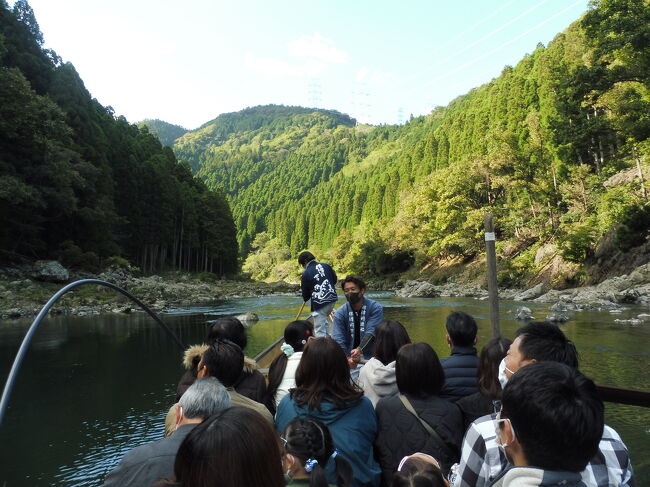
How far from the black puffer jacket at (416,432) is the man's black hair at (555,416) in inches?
57.3

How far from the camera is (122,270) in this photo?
32.4 metres

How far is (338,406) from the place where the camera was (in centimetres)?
287

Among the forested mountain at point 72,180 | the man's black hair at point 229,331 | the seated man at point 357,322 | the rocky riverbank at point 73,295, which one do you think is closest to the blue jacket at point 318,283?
the seated man at point 357,322

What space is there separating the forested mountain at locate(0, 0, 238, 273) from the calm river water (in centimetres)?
1059

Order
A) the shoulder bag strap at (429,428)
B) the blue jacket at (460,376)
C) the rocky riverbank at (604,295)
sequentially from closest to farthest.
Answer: the shoulder bag strap at (429,428)
the blue jacket at (460,376)
the rocky riverbank at (604,295)

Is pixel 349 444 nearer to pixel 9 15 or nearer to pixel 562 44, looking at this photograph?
pixel 9 15

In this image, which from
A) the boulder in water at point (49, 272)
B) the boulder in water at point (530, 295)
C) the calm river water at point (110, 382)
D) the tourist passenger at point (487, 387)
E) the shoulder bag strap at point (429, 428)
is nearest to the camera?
the shoulder bag strap at point (429, 428)

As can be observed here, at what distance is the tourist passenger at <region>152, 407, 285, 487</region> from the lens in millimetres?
1284

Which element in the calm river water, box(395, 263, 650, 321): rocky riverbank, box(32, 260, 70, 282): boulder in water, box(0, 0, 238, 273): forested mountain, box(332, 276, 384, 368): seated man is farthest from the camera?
box(32, 260, 70, 282): boulder in water

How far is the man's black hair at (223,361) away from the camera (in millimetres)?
3422

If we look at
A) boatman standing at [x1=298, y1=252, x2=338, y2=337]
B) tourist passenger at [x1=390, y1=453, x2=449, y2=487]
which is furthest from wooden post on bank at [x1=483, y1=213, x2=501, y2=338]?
tourist passenger at [x1=390, y1=453, x2=449, y2=487]

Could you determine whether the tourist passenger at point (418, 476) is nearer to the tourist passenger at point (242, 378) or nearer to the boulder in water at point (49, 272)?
the tourist passenger at point (242, 378)

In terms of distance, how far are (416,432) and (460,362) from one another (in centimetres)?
86

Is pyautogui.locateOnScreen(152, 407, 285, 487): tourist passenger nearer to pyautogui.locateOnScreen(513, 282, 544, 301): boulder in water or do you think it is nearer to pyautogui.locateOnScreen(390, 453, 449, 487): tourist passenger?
pyautogui.locateOnScreen(390, 453, 449, 487): tourist passenger
